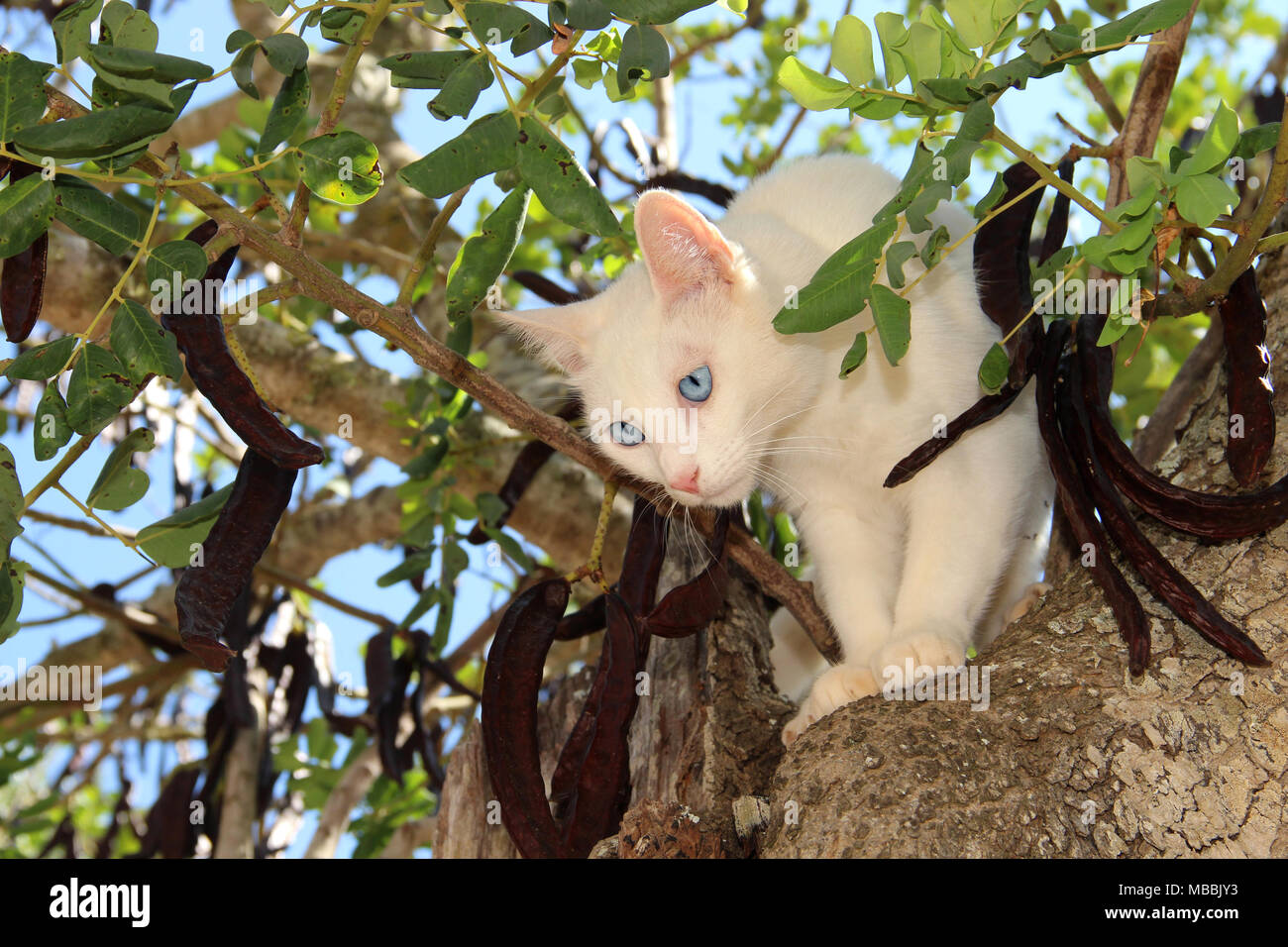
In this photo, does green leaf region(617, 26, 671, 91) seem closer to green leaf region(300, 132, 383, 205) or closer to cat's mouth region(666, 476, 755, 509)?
green leaf region(300, 132, 383, 205)

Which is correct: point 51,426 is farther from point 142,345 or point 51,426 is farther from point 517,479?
point 517,479

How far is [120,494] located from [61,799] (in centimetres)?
297

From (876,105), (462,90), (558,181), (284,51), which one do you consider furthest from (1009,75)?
(284,51)

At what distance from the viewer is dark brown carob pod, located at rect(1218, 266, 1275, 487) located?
6.23 feet

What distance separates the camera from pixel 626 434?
2643 mm

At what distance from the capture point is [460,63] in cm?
168

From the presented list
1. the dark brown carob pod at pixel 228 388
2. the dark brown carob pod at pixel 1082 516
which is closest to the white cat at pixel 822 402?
the dark brown carob pod at pixel 1082 516

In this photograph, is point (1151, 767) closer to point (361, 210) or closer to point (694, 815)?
point (694, 815)

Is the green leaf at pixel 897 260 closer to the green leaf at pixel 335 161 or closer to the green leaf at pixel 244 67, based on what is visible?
the green leaf at pixel 335 161

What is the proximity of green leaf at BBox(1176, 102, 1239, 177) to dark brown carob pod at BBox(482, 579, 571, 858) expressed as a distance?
1436mm

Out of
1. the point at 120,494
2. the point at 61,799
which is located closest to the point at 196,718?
the point at 61,799

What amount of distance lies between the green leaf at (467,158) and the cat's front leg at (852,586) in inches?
56.3

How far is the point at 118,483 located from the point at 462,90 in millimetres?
1006

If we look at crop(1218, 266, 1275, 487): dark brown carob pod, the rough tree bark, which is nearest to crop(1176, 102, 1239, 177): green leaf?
crop(1218, 266, 1275, 487): dark brown carob pod
